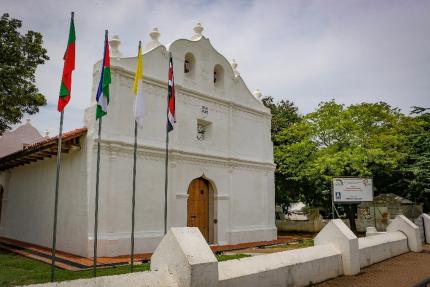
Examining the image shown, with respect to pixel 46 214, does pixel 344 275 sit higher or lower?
lower

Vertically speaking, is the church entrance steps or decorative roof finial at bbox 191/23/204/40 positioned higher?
decorative roof finial at bbox 191/23/204/40

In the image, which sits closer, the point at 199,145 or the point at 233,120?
the point at 199,145

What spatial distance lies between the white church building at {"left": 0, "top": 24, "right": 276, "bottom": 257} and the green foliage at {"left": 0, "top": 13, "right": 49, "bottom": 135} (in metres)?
1.54

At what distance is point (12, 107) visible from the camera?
13188mm

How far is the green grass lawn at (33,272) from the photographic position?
784 cm

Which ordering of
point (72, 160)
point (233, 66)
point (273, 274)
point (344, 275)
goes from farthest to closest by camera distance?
1. point (233, 66)
2. point (72, 160)
3. point (344, 275)
4. point (273, 274)

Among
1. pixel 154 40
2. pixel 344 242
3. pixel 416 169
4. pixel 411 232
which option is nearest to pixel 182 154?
pixel 154 40

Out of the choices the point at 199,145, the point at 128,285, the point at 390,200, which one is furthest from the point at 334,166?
the point at 128,285

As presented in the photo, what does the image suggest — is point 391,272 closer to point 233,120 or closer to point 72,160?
point 233,120

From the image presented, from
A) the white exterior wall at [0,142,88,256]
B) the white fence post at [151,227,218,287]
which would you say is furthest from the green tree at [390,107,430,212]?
the white fence post at [151,227,218,287]

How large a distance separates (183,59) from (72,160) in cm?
583

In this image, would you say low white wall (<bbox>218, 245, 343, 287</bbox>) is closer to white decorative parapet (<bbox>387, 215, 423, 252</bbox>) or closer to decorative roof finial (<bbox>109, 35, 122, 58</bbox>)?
white decorative parapet (<bbox>387, 215, 423, 252</bbox>)

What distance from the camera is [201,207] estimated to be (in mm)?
14719

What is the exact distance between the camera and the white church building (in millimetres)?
11570
